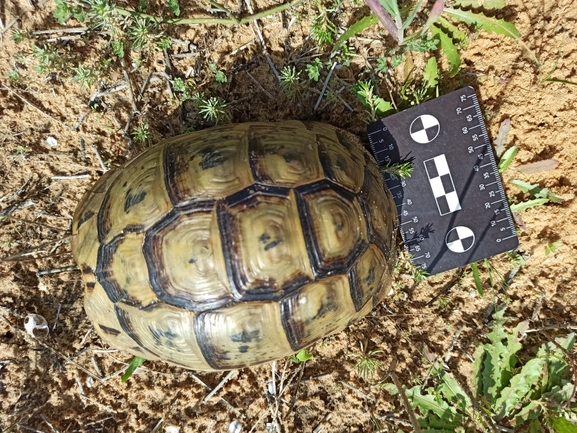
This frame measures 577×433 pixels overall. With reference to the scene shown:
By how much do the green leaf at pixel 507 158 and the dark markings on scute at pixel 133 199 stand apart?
2457 mm

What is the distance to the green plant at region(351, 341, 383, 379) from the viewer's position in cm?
349

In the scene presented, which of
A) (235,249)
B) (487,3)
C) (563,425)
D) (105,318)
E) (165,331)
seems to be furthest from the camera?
(487,3)

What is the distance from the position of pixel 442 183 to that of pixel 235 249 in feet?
5.62

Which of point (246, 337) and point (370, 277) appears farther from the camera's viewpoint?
point (370, 277)

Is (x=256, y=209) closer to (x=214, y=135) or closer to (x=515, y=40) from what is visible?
(x=214, y=135)

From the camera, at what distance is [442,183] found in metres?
3.48

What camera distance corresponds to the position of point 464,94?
3422 millimetres

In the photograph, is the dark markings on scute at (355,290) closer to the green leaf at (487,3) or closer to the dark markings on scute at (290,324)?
the dark markings on scute at (290,324)

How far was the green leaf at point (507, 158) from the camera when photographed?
137 inches

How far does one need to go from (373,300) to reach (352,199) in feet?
2.19

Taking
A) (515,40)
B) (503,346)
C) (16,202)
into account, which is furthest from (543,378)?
(16,202)

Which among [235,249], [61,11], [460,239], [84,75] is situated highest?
[61,11]

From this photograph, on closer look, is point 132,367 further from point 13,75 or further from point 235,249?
point 13,75


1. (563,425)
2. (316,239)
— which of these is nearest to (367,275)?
(316,239)
